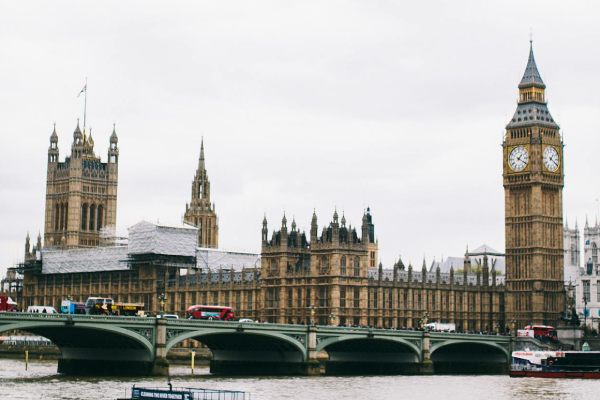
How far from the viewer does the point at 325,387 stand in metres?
87.9

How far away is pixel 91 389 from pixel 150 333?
1173cm

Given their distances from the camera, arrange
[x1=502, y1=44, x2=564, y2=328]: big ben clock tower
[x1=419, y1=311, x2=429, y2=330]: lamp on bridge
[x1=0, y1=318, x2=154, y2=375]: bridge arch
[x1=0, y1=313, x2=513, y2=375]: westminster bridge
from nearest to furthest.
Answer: [x1=0, y1=318, x2=154, y2=375]: bridge arch < [x1=0, y1=313, x2=513, y2=375]: westminster bridge < [x1=419, y1=311, x2=429, y2=330]: lamp on bridge < [x1=502, y1=44, x2=564, y2=328]: big ben clock tower

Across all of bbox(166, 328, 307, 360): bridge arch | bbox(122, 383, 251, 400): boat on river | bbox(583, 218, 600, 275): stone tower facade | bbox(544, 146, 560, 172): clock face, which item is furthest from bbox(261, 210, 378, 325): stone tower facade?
bbox(122, 383, 251, 400): boat on river

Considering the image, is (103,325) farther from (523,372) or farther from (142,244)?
(142,244)

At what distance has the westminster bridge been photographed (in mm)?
89875

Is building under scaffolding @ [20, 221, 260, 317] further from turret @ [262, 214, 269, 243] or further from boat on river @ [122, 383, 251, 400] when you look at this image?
boat on river @ [122, 383, 251, 400]

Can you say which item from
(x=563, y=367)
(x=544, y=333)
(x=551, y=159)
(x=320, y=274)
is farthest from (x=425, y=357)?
(x=551, y=159)

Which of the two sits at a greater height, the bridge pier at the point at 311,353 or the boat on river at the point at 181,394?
the bridge pier at the point at 311,353

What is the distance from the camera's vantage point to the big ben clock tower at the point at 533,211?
465 feet

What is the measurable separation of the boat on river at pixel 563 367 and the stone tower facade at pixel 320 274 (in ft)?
87.1

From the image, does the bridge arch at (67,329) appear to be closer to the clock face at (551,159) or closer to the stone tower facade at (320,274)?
the stone tower facade at (320,274)

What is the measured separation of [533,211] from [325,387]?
60376 mm

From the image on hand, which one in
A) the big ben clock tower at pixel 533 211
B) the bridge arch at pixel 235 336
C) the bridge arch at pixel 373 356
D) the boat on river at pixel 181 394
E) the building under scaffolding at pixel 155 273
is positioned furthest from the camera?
the building under scaffolding at pixel 155 273

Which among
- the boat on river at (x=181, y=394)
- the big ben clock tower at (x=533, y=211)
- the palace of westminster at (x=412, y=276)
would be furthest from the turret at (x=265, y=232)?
the boat on river at (x=181, y=394)
